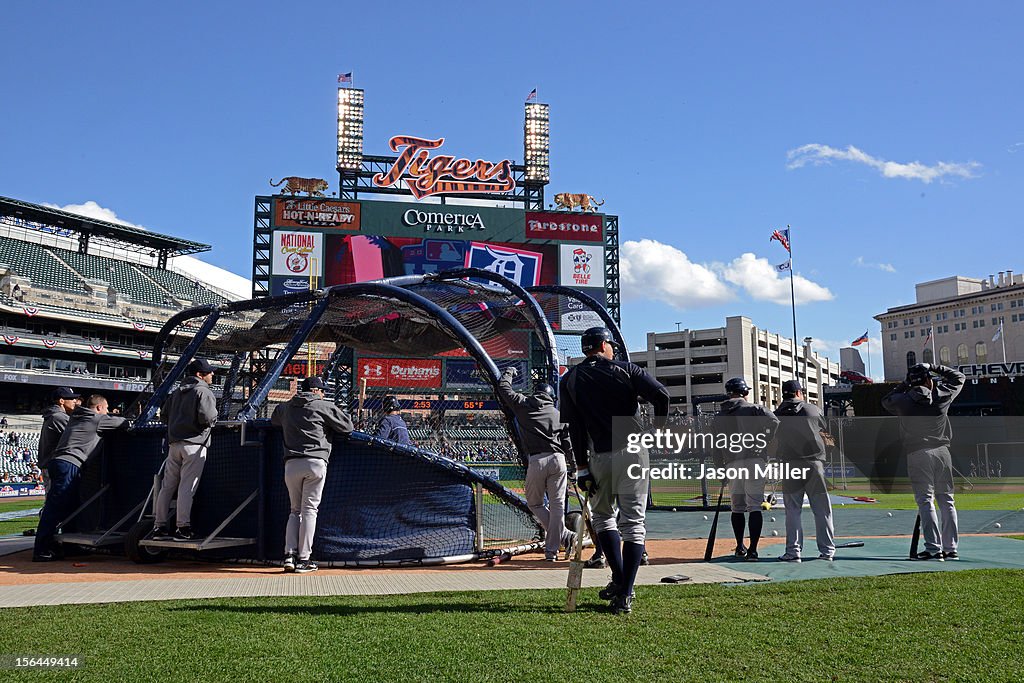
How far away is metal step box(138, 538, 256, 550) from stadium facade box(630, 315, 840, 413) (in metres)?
98.0

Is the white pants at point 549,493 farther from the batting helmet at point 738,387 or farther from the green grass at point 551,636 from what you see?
the green grass at point 551,636

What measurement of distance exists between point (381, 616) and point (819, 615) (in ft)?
9.39

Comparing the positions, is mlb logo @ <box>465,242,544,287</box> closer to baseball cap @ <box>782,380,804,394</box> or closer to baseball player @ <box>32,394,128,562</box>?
baseball player @ <box>32,394,128,562</box>

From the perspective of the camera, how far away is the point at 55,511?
9031 millimetres

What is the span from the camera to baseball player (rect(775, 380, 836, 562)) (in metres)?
8.11

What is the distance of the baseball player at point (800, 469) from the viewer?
811 cm

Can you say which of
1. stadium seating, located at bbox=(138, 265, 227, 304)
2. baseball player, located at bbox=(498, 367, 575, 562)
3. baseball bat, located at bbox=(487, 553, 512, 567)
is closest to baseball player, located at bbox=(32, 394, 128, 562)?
baseball bat, located at bbox=(487, 553, 512, 567)

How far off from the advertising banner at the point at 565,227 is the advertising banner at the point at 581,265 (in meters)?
0.58

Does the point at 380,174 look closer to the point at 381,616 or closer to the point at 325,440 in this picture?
the point at 325,440

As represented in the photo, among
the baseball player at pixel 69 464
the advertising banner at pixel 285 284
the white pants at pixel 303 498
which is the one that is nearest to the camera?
the white pants at pixel 303 498

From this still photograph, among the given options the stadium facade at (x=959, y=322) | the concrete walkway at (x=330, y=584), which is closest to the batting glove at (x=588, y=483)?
the concrete walkway at (x=330, y=584)

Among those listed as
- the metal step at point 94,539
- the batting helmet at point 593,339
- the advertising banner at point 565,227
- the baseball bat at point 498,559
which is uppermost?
the advertising banner at point 565,227

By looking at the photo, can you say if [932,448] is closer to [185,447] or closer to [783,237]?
[185,447]

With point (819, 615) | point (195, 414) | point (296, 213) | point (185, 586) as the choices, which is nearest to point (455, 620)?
point (819, 615)
